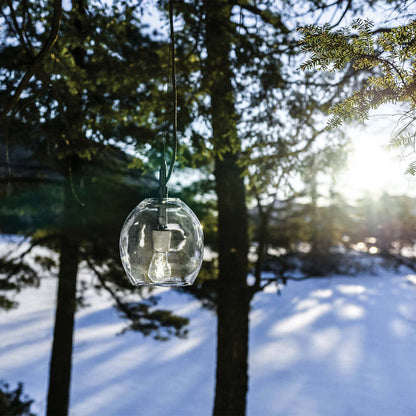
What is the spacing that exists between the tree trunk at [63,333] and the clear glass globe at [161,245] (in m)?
3.52

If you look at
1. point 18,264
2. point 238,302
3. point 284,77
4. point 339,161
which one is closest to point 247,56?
point 284,77

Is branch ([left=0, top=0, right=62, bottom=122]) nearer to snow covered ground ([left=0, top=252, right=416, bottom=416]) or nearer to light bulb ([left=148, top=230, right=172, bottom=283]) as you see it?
light bulb ([left=148, top=230, right=172, bottom=283])

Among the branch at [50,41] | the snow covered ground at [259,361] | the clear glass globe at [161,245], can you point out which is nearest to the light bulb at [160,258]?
the clear glass globe at [161,245]

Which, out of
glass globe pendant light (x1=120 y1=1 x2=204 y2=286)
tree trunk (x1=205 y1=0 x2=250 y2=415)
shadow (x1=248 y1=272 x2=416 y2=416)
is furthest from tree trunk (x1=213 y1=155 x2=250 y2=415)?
shadow (x1=248 y1=272 x2=416 y2=416)

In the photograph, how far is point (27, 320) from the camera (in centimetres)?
802

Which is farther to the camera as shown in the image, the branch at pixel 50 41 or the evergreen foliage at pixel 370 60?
the branch at pixel 50 41

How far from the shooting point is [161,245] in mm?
887

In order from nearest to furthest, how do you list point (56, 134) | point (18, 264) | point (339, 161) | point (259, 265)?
point (56, 134), point (339, 161), point (259, 265), point (18, 264)

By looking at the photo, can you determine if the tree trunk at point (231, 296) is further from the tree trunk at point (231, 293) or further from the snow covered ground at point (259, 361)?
the snow covered ground at point (259, 361)

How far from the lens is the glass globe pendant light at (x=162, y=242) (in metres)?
0.89

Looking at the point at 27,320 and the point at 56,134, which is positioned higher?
the point at 56,134

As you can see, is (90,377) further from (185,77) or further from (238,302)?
(185,77)

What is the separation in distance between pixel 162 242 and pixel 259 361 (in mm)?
8169

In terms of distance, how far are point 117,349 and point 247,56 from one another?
6982mm
